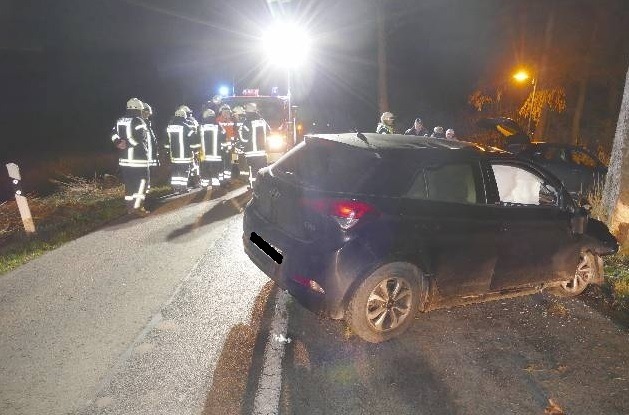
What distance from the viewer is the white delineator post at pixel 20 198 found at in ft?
20.8

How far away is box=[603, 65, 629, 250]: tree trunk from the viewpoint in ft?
20.0

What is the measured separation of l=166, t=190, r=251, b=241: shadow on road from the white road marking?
291cm

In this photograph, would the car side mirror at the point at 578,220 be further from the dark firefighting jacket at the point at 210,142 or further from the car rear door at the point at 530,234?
the dark firefighting jacket at the point at 210,142

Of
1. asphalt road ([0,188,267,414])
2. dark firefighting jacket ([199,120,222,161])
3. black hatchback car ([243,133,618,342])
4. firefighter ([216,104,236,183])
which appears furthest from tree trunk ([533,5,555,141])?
asphalt road ([0,188,267,414])

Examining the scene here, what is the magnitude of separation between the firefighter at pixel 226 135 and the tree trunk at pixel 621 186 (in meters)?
7.47

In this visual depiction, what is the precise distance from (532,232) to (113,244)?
209 inches

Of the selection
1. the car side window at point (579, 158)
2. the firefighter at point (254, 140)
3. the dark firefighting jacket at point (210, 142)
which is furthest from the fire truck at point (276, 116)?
the car side window at point (579, 158)

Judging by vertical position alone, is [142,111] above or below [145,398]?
above

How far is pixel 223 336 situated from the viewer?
382 centimetres

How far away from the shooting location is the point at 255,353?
141 inches

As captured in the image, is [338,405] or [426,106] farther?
[426,106]

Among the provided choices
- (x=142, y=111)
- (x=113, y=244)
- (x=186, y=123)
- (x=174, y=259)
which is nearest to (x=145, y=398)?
(x=174, y=259)

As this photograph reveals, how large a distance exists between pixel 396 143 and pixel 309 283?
158 cm

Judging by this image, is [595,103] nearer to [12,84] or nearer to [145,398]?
[145,398]
